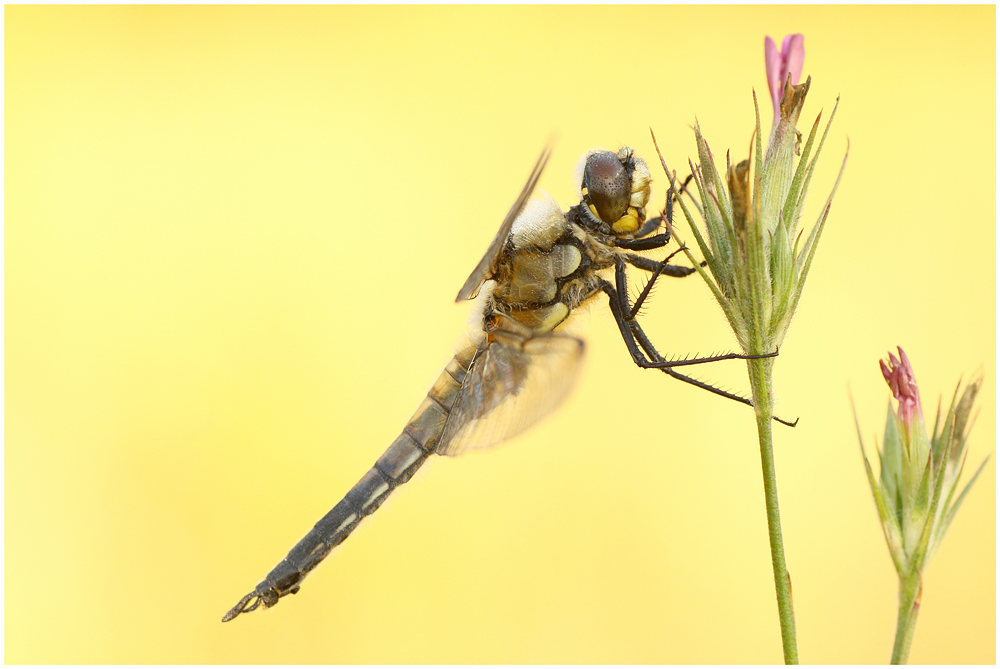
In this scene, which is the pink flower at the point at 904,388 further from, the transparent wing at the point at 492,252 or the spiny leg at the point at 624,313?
the transparent wing at the point at 492,252

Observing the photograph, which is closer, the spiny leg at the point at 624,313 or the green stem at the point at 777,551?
the green stem at the point at 777,551

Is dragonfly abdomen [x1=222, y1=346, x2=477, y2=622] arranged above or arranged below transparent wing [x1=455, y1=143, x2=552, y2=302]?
below

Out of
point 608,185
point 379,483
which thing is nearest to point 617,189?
point 608,185

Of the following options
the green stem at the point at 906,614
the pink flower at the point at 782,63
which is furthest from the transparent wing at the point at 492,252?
the green stem at the point at 906,614

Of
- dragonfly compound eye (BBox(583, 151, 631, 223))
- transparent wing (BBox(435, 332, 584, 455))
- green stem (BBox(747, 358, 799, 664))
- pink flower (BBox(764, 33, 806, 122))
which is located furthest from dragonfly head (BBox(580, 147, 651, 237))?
green stem (BBox(747, 358, 799, 664))

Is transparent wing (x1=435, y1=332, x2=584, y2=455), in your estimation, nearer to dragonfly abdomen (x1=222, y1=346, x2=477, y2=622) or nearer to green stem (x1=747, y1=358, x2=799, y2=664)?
dragonfly abdomen (x1=222, y1=346, x2=477, y2=622)

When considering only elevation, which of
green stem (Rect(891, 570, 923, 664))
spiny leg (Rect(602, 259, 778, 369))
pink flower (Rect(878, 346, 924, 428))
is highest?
spiny leg (Rect(602, 259, 778, 369))
